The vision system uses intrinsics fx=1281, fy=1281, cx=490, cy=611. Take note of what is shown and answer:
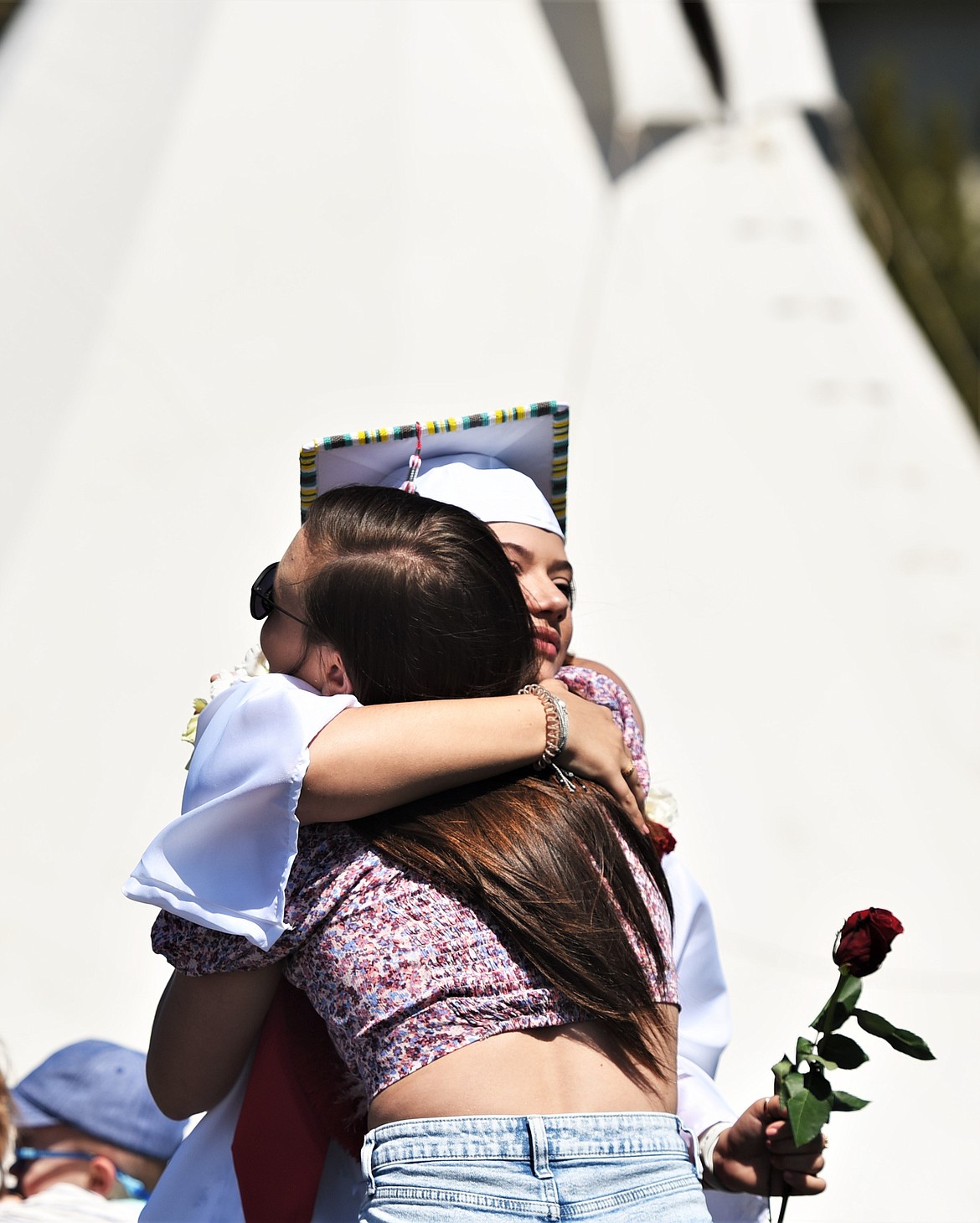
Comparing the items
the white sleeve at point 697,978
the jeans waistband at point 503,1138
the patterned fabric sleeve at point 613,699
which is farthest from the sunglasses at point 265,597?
the white sleeve at point 697,978

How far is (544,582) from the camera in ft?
4.50

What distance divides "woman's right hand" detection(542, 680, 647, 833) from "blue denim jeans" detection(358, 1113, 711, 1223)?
28 centimetres

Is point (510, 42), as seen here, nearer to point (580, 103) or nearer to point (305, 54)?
point (580, 103)

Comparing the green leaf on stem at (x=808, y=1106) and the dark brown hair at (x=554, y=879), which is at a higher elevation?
the dark brown hair at (x=554, y=879)

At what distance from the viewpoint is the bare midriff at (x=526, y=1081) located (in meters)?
0.97

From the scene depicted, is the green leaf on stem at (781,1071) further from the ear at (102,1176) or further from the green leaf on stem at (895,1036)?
the ear at (102,1176)

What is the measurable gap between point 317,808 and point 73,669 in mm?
1910

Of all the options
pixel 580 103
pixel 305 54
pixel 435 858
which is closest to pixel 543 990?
pixel 435 858

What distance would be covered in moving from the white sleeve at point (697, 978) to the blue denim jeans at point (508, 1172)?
411mm

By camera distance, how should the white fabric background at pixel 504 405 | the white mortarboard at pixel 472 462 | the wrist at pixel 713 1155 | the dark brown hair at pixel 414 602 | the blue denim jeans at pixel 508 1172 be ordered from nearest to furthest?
the blue denim jeans at pixel 508 1172 < the dark brown hair at pixel 414 602 < the wrist at pixel 713 1155 < the white mortarboard at pixel 472 462 < the white fabric background at pixel 504 405

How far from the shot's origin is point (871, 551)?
3.49 m

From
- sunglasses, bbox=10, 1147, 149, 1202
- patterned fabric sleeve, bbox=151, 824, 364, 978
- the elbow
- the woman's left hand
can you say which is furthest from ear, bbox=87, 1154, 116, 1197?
the woman's left hand

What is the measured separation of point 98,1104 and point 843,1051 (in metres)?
1.02

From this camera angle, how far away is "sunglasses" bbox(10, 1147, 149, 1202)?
1.68 metres
